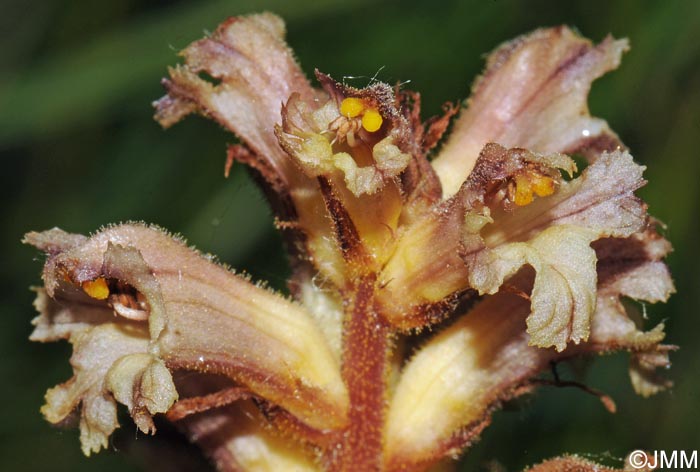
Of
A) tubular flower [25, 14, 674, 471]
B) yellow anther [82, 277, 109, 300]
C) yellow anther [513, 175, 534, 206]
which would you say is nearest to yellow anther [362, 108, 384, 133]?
tubular flower [25, 14, 674, 471]

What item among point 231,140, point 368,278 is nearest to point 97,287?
point 368,278

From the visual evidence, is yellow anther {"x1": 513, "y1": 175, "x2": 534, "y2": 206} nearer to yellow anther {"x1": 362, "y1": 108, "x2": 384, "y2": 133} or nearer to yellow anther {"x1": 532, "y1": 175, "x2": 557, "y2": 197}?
yellow anther {"x1": 532, "y1": 175, "x2": 557, "y2": 197}

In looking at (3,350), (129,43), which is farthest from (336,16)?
(3,350)

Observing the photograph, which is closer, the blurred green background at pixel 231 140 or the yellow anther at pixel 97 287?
the yellow anther at pixel 97 287

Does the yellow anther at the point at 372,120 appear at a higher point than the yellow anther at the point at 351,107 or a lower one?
lower

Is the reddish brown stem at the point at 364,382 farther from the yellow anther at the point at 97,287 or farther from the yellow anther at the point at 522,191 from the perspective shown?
the yellow anther at the point at 97,287

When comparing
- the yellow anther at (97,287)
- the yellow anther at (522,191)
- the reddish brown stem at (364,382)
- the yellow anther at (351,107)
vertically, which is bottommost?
the reddish brown stem at (364,382)

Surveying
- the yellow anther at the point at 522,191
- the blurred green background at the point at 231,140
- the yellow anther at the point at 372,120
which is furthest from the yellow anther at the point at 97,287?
the blurred green background at the point at 231,140

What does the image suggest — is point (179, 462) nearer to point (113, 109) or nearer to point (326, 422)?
point (326, 422)
